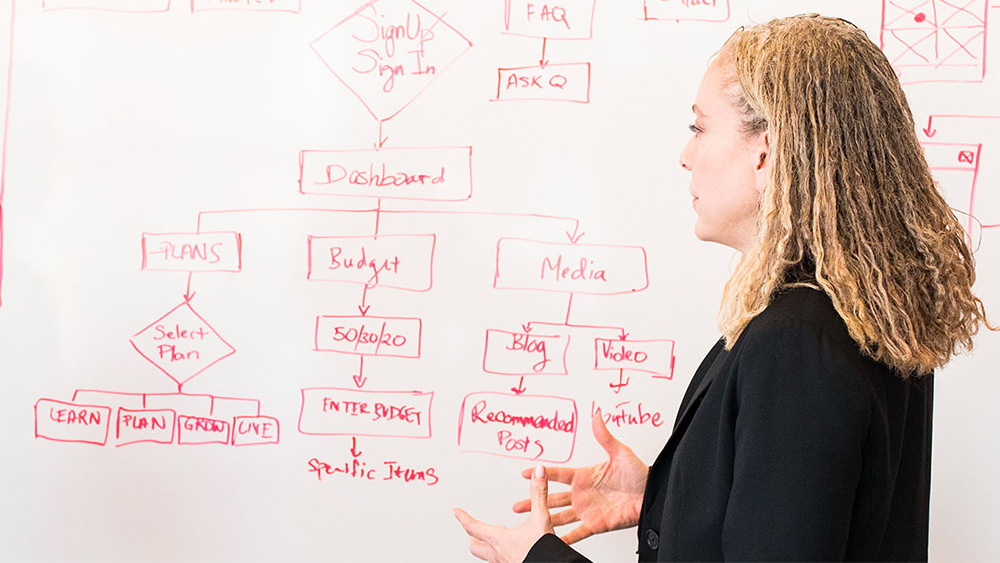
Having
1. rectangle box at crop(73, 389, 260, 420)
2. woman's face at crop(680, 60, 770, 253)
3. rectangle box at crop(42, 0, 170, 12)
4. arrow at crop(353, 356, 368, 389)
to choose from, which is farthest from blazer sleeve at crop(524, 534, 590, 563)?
rectangle box at crop(42, 0, 170, 12)

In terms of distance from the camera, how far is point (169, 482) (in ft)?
6.08

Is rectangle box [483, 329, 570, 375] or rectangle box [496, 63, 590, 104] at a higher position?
rectangle box [496, 63, 590, 104]

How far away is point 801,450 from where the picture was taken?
0.88 metres

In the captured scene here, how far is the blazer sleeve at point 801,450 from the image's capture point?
0.87 m

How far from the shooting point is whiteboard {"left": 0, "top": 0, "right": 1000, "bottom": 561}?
176 centimetres

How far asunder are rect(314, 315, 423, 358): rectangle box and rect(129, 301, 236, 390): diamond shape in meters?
0.19

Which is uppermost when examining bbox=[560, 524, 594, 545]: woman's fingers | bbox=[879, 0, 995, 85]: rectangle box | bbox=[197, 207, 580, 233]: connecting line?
bbox=[879, 0, 995, 85]: rectangle box

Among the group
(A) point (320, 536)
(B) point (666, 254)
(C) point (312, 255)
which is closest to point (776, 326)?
(B) point (666, 254)

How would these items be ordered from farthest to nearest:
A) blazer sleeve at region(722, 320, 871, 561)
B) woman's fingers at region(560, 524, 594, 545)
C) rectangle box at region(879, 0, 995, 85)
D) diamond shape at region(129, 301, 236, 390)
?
1. diamond shape at region(129, 301, 236, 390)
2. rectangle box at region(879, 0, 995, 85)
3. woman's fingers at region(560, 524, 594, 545)
4. blazer sleeve at region(722, 320, 871, 561)

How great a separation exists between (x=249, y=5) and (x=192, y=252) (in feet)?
1.64

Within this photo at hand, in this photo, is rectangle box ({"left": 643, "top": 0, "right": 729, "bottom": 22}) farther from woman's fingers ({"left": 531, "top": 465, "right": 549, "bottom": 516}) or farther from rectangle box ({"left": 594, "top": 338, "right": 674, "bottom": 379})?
woman's fingers ({"left": 531, "top": 465, "right": 549, "bottom": 516})

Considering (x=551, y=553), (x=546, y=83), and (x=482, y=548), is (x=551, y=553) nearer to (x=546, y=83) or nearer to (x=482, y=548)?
(x=482, y=548)

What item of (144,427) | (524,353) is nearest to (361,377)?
(524,353)

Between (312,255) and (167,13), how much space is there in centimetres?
56
